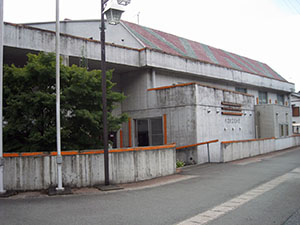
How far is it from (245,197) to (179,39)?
85.2ft

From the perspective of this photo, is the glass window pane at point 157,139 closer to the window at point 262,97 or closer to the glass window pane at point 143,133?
the glass window pane at point 143,133

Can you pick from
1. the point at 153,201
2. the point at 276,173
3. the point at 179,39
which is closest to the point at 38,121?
the point at 153,201

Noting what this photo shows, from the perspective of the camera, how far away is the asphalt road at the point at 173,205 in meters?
6.94

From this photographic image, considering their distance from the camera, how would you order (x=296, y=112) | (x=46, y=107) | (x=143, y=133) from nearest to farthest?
(x=46, y=107)
(x=143, y=133)
(x=296, y=112)

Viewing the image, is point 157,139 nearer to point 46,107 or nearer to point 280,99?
point 46,107

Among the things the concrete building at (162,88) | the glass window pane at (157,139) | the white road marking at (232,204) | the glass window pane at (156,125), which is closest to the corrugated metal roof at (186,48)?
the concrete building at (162,88)

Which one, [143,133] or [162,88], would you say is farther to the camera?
[143,133]

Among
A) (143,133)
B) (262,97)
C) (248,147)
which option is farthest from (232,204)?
(262,97)

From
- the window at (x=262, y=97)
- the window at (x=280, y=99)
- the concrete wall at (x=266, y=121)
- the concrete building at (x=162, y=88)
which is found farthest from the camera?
the window at (x=280, y=99)

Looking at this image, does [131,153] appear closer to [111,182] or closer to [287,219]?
[111,182]

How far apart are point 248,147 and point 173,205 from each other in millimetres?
13798

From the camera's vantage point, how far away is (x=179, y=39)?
33188 mm

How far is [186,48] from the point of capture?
31.3m

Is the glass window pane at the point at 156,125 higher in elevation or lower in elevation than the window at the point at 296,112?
lower
